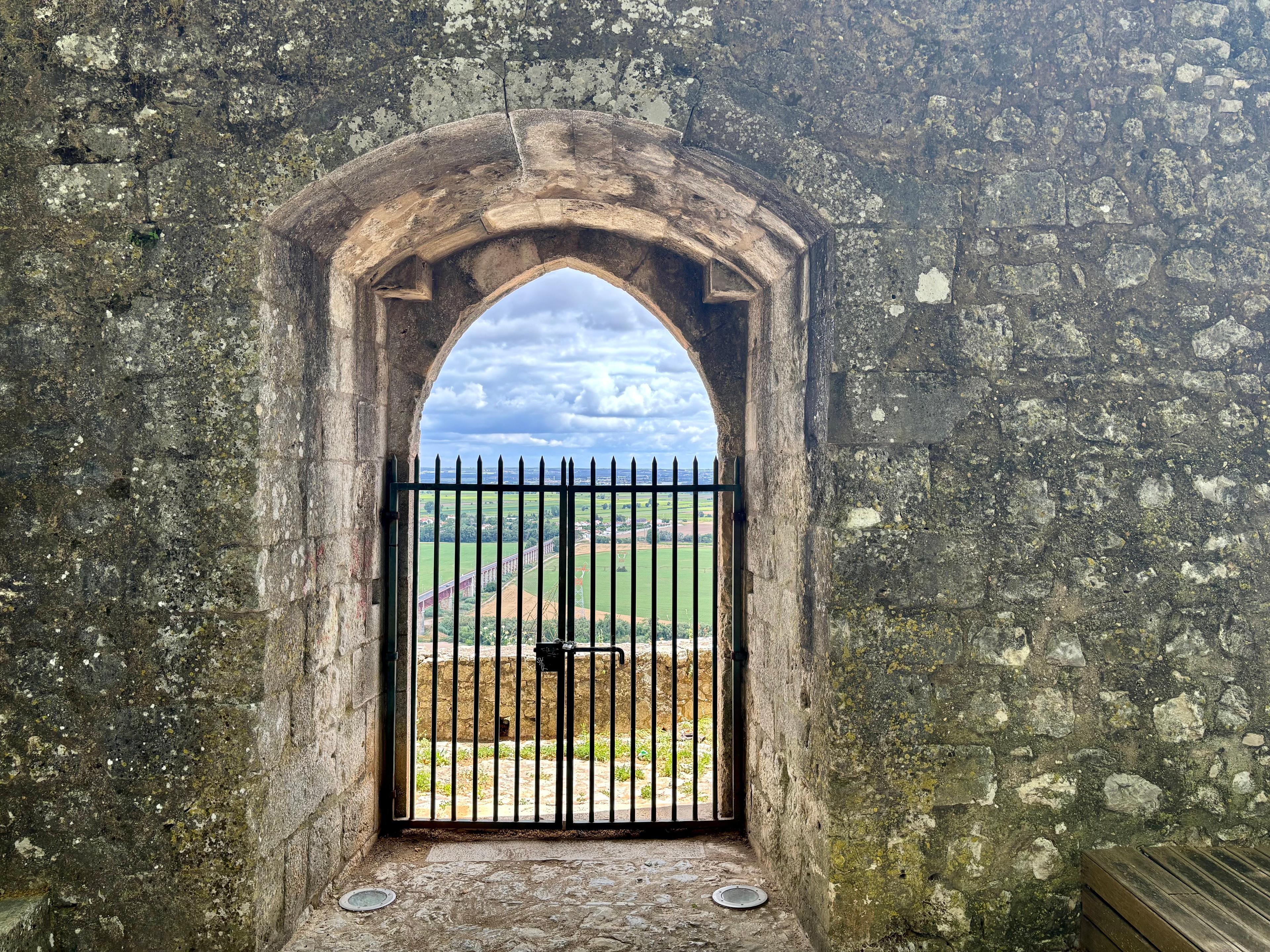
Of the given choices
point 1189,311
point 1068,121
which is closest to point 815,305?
point 1068,121

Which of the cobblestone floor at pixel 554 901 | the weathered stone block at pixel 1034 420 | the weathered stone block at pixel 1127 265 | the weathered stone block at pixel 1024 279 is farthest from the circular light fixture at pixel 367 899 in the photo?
the weathered stone block at pixel 1127 265

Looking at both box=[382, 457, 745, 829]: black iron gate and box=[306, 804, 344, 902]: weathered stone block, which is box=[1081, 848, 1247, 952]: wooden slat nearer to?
box=[382, 457, 745, 829]: black iron gate

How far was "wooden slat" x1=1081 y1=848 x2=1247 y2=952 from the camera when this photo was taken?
2.38 metres

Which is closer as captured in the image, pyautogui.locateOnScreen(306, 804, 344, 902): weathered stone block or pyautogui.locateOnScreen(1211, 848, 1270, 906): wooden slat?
pyautogui.locateOnScreen(1211, 848, 1270, 906): wooden slat

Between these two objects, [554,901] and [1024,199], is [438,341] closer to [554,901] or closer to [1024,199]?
[554,901]

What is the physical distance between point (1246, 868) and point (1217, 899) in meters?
0.31

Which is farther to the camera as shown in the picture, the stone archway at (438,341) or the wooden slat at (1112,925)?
the stone archway at (438,341)

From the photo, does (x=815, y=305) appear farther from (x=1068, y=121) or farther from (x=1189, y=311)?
(x=1189, y=311)

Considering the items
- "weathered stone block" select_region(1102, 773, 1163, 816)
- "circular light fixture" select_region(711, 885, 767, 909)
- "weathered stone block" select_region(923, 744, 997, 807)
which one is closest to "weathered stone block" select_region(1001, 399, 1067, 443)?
"weathered stone block" select_region(923, 744, 997, 807)

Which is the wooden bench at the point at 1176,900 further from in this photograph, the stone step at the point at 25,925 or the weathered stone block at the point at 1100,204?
the stone step at the point at 25,925

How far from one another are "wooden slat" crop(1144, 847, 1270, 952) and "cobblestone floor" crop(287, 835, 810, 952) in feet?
4.09

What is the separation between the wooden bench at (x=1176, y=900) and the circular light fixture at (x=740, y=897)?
46.6 inches

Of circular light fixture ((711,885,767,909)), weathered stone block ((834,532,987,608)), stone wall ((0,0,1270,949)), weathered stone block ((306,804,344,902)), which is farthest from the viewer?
circular light fixture ((711,885,767,909))

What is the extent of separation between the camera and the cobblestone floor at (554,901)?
10.5 feet
